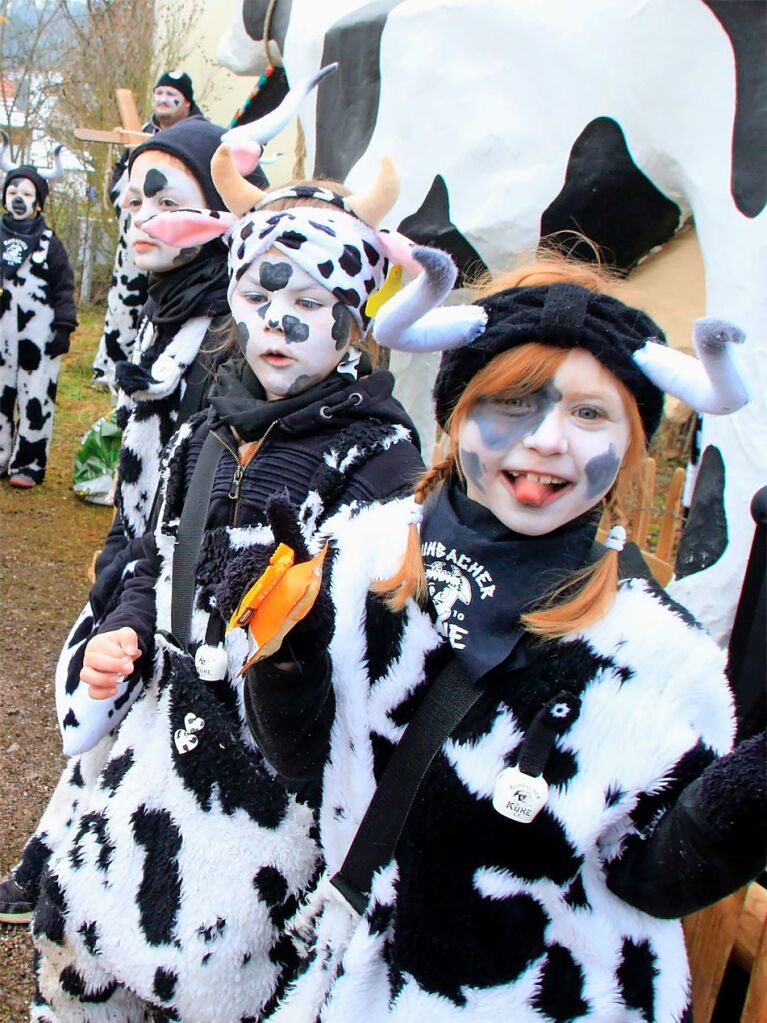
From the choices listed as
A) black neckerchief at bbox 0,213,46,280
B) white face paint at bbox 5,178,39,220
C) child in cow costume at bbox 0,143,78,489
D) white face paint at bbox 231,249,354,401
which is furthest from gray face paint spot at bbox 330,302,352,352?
white face paint at bbox 5,178,39,220

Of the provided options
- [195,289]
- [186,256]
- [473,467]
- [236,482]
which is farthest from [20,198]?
[473,467]

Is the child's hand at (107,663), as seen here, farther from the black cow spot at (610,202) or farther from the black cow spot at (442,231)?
the black cow spot at (442,231)

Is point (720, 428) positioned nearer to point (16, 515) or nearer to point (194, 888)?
point (194, 888)

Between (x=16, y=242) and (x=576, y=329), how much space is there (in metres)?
5.22

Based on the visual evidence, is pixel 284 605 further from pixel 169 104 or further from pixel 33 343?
pixel 169 104

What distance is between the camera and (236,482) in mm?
1764

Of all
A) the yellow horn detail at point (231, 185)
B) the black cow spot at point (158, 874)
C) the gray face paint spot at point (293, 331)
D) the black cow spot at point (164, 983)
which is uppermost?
the yellow horn detail at point (231, 185)

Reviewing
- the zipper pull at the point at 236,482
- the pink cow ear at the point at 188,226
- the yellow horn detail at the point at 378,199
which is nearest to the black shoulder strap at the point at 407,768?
the zipper pull at the point at 236,482

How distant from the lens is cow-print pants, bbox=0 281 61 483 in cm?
578

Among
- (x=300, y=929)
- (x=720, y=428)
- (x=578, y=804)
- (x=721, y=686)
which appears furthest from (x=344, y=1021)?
(x=720, y=428)

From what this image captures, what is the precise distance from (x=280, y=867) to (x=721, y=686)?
76 cm

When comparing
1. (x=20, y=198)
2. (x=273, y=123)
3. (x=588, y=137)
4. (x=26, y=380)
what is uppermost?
(x=588, y=137)

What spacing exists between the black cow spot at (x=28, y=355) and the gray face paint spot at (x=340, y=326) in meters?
4.50

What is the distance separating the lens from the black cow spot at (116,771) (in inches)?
66.8
